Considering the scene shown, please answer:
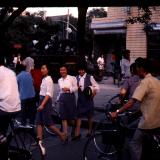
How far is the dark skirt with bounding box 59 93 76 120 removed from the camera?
34.0 ft

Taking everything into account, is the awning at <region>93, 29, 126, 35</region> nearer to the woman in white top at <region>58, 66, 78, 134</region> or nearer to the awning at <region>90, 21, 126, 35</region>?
the awning at <region>90, 21, 126, 35</region>

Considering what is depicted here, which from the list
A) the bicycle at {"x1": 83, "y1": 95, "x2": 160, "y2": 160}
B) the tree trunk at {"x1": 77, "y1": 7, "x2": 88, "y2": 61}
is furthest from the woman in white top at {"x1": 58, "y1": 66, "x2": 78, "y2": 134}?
the tree trunk at {"x1": 77, "y1": 7, "x2": 88, "y2": 61}

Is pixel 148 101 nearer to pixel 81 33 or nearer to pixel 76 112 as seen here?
pixel 76 112

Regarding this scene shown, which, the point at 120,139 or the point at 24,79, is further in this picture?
the point at 24,79

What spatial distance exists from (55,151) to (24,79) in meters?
1.74

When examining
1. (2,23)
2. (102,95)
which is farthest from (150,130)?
(102,95)

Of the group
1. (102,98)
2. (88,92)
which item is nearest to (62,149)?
(88,92)

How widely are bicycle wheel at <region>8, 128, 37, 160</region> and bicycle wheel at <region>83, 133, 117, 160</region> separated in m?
0.85

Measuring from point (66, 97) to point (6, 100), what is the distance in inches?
154

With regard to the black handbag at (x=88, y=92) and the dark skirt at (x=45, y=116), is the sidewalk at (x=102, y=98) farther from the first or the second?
the dark skirt at (x=45, y=116)

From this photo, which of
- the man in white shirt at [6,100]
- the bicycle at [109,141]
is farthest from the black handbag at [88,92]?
the man in white shirt at [6,100]

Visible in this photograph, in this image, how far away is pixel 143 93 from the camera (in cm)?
622

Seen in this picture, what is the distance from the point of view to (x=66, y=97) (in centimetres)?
1035
